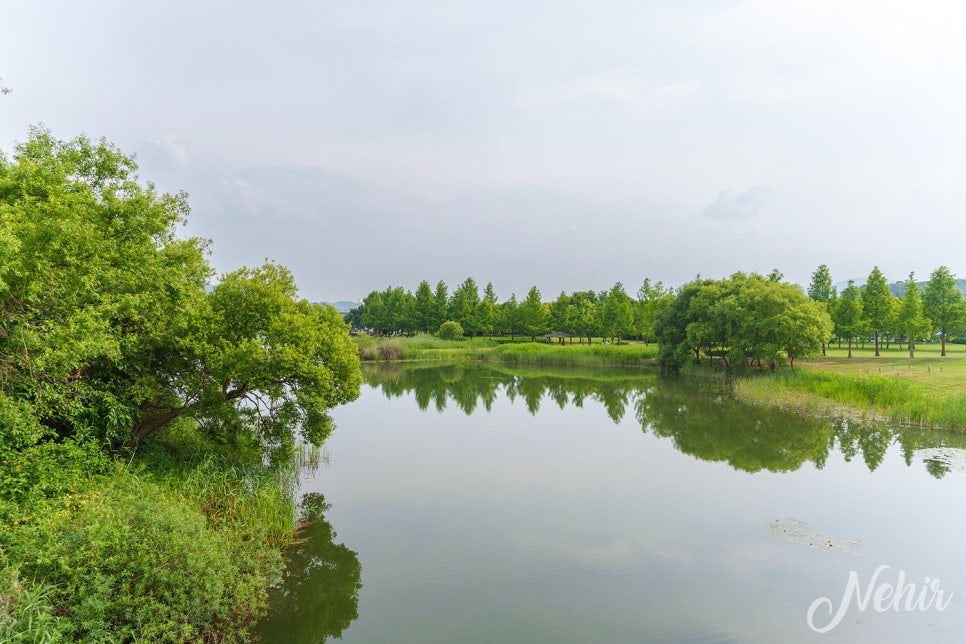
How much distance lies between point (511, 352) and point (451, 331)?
14505 mm

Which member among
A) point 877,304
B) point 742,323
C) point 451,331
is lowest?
point 451,331

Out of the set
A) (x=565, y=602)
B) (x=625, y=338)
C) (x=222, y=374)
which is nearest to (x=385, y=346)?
(x=625, y=338)

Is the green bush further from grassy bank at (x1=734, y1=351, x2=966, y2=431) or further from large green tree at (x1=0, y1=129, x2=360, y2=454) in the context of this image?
large green tree at (x1=0, y1=129, x2=360, y2=454)

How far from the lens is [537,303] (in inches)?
2709

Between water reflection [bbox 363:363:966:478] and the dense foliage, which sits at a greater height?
the dense foliage

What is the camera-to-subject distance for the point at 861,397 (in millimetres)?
22844

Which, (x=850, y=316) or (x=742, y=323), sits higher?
→ (x=850, y=316)

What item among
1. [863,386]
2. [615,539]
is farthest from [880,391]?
[615,539]

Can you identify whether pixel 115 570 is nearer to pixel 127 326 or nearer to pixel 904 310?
pixel 127 326

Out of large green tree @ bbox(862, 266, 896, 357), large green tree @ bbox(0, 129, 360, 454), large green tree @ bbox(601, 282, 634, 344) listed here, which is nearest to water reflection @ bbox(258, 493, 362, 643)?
large green tree @ bbox(0, 129, 360, 454)

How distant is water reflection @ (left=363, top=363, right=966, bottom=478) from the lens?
17328 mm

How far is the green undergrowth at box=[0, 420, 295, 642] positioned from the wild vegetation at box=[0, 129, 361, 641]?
3 cm

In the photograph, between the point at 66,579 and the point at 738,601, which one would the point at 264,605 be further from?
the point at 738,601

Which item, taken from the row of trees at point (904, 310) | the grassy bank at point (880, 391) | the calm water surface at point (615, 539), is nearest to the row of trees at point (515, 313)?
the row of trees at point (904, 310)
